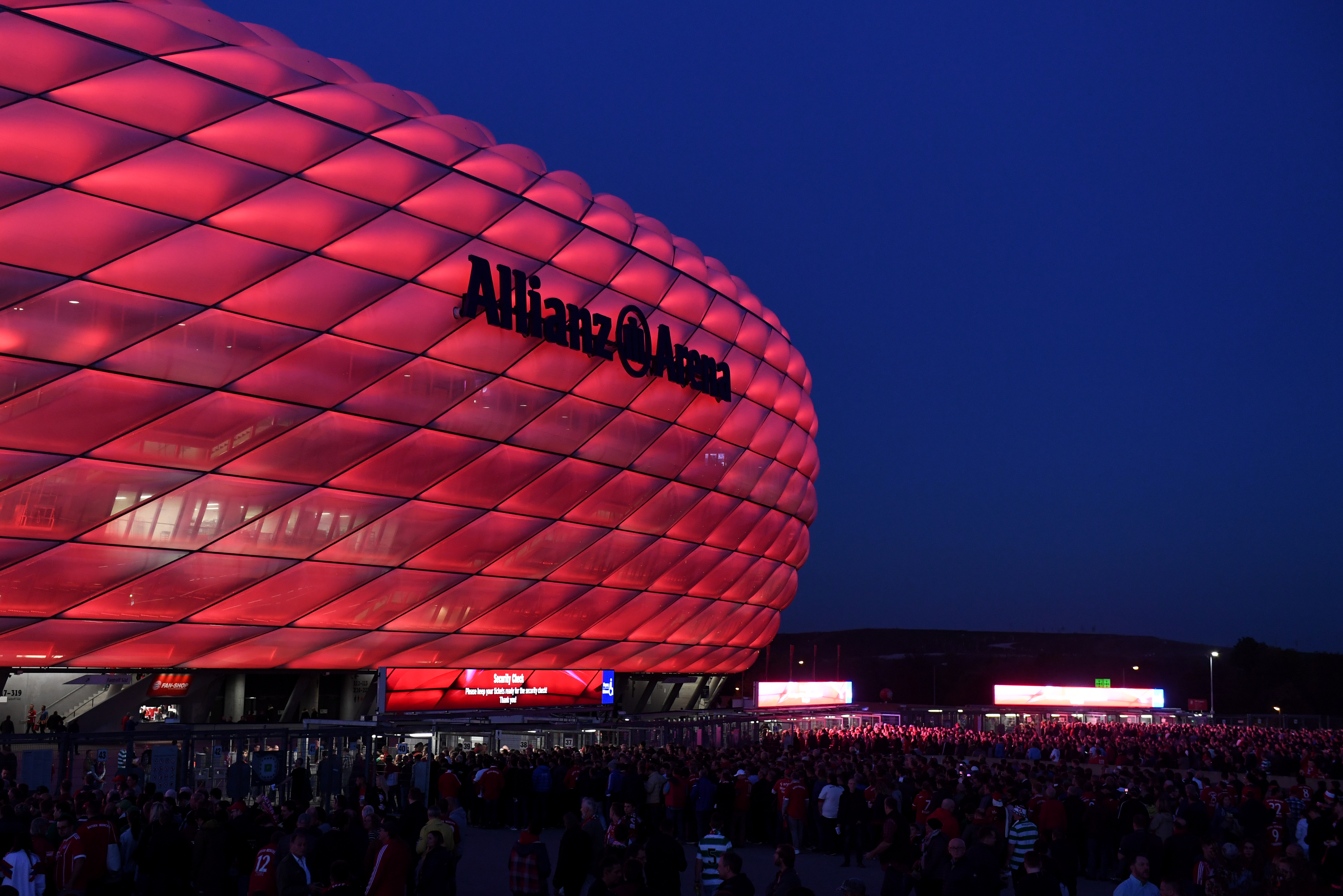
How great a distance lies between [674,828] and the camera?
14.4 meters

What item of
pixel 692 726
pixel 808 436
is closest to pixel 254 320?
pixel 692 726

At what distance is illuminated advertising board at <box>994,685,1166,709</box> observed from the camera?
73.0m

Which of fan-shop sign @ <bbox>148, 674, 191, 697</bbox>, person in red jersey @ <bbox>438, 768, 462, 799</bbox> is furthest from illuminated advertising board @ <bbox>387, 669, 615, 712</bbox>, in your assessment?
person in red jersey @ <bbox>438, 768, 462, 799</bbox>

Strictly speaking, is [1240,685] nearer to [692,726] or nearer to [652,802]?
[692,726]

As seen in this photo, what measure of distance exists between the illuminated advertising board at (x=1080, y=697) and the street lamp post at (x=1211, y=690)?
18.0 metres

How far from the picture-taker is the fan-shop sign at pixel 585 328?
90.4 ft

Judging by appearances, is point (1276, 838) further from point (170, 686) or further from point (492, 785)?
point (170, 686)

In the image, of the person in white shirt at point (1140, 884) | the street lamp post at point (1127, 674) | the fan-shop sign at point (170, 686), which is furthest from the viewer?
the street lamp post at point (1127, 674)

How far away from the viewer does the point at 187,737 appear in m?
17.1

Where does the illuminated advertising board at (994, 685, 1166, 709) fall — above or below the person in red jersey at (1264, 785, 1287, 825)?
below

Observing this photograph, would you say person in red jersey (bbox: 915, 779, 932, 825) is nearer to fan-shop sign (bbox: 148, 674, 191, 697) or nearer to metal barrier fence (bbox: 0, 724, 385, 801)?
metal barrier fence (bbox: 0, 724, 385, 801)

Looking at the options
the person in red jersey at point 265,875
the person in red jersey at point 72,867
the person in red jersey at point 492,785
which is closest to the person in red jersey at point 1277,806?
the person in red jersey at point 492,785

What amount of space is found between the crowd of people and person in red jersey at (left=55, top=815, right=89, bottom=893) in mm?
18

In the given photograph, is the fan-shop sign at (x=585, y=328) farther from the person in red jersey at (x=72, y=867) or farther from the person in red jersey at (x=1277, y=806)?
the person in red jersey at (x=1277, y=806)
